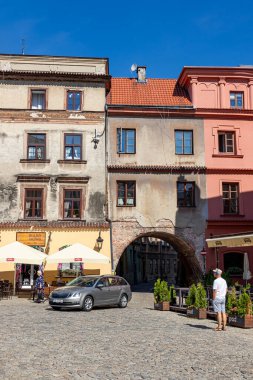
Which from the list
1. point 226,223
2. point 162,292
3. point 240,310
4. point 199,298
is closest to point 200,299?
point 199,298

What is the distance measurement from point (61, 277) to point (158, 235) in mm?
6620

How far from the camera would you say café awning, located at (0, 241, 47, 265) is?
74.6 ft

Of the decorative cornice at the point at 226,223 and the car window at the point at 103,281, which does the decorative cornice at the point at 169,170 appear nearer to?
the decorative cornice at the point at 226,223

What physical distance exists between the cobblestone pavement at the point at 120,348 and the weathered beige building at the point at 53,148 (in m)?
10.9

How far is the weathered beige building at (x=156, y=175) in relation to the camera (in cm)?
2831

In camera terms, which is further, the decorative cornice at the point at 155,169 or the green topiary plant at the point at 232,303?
the decorative cornice at the point at 155,169

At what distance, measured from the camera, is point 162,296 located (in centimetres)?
1995

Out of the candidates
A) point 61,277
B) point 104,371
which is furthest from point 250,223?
point 104,371

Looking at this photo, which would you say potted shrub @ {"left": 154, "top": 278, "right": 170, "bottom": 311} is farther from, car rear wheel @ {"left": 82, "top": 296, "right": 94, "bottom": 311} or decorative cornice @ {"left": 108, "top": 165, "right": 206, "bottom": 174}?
decorative cornice @ {"left": 108, "top": 165, "right": 206, "bottom": 174}

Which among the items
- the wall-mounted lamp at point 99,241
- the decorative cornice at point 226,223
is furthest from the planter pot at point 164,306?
the decorative cornice at point 226,223

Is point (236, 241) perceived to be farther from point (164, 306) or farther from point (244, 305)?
point (244, 305)

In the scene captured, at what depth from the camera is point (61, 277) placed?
27.2m

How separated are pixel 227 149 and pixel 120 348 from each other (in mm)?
21206

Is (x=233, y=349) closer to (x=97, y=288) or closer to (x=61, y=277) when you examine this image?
(x=97, y=288)
